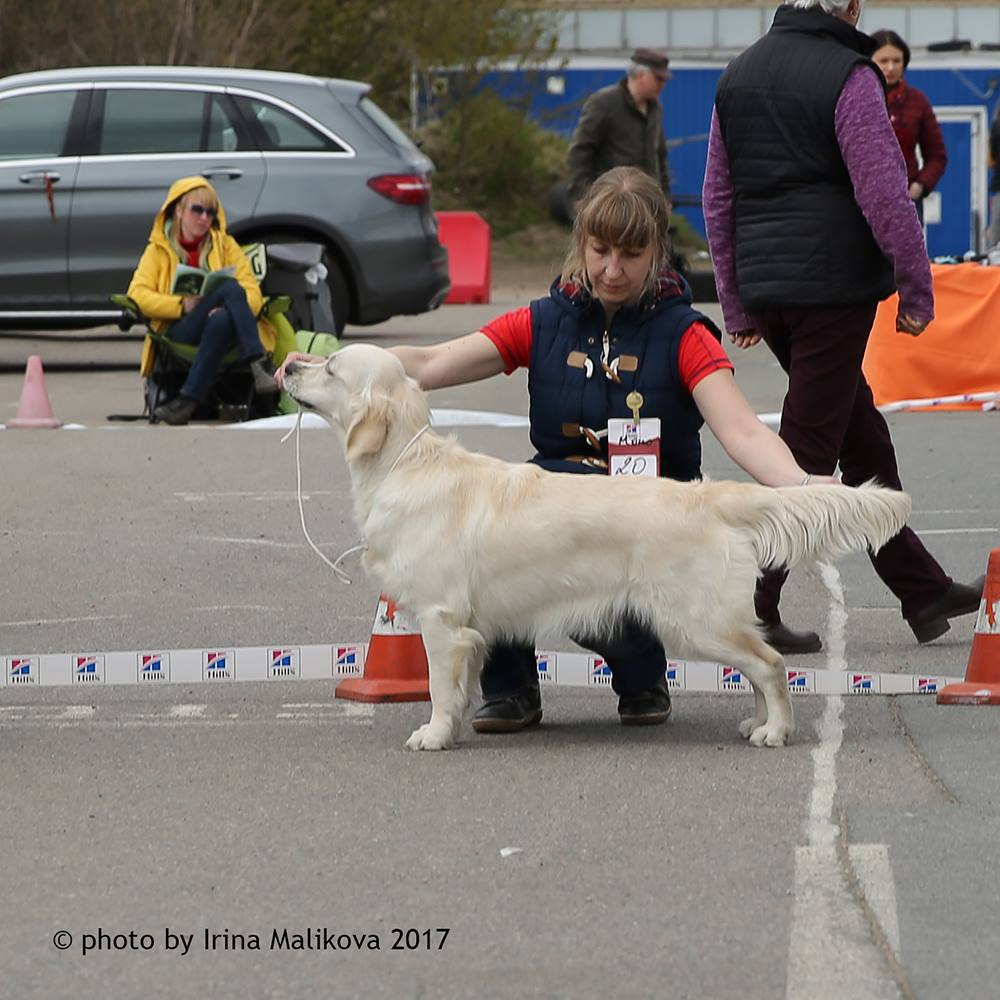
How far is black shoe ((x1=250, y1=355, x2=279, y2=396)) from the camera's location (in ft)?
42.5

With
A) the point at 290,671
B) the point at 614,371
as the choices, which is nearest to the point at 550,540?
the point at 614,371

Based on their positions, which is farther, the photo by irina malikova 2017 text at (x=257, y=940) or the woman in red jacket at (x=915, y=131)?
the woman in red jacket at (x=915, y=131)

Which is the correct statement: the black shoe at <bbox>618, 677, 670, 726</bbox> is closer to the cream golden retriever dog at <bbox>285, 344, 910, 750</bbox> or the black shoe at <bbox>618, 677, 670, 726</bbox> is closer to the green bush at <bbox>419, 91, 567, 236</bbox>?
the cream golden retriever dog at <bbox>285, 344, 910, 750</bbox>

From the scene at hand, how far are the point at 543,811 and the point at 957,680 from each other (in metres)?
1.91

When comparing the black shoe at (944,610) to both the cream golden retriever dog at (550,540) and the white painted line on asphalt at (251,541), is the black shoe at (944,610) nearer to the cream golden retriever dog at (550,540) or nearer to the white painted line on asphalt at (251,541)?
the cream golden retriever dog at (550,540)

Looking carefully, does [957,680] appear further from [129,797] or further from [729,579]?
[129,797]

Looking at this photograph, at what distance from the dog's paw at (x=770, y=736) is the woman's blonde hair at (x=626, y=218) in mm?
1293

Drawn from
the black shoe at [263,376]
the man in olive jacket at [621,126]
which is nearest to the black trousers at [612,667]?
the black shoe at [263,376]

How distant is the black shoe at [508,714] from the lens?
20.0 feet

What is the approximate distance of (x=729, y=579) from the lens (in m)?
5.68

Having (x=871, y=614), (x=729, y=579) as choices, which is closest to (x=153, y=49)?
(x=871, y=614)

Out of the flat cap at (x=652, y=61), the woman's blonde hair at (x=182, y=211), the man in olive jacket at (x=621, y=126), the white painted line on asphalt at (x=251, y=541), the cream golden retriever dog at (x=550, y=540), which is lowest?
the white painted line on asphalt at (x=251, y=541)

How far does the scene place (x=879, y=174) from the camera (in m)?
6.62

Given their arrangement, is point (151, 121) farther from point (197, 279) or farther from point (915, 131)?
point (915, 131)
